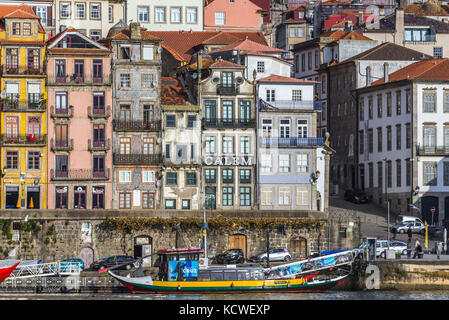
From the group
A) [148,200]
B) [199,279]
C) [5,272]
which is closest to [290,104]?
[148,200]

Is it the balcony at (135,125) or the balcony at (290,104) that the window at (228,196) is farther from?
the balcony at (290,104)

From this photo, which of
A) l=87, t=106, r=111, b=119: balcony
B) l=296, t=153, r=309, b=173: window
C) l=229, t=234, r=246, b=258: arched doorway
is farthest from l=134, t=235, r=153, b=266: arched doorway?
l=296, t=153, r=309, b=173: window

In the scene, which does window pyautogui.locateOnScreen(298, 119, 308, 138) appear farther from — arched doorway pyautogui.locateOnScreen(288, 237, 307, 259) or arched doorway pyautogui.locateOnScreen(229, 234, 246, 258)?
arched doorway pyautogui.locateOnScreen(229, 234, 246, 258)

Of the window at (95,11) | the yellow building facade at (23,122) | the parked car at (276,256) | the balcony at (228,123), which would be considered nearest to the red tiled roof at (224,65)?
the balcony at (228,123)

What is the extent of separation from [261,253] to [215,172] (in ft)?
34.1

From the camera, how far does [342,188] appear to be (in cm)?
11888

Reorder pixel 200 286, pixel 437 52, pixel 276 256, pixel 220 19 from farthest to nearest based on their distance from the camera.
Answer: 1. pixel 220 19
2. pixel 437 52
3. pixel 276 256
4. pixel 200 286

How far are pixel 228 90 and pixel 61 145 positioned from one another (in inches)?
527

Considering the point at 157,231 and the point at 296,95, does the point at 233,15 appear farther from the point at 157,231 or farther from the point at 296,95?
the point at 157,231

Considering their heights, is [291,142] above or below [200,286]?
above

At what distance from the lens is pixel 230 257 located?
86.9 metres

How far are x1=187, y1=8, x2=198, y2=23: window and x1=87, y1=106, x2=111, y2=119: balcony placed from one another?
2925 centimetres
